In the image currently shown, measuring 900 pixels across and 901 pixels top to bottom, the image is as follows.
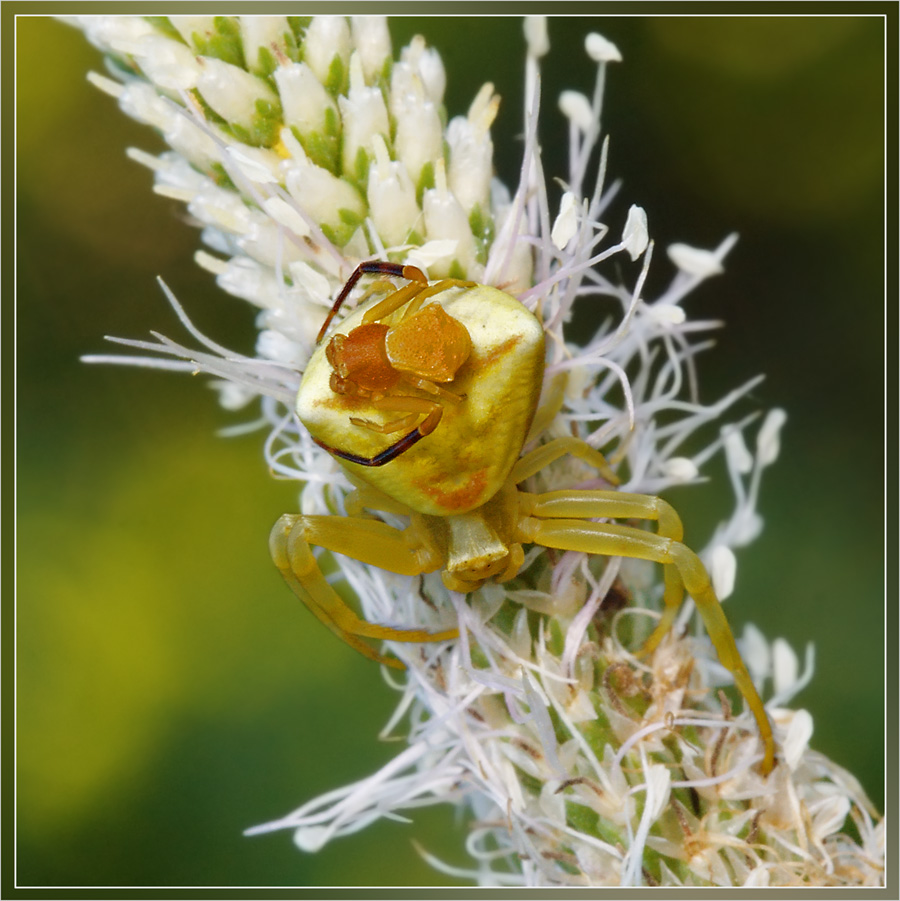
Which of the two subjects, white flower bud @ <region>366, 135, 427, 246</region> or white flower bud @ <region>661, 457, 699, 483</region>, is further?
white flower bud @ <region>661, 457, 699, 483</region>

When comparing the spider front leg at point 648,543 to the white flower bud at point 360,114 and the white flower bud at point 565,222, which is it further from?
the white flower bud at point 360,114

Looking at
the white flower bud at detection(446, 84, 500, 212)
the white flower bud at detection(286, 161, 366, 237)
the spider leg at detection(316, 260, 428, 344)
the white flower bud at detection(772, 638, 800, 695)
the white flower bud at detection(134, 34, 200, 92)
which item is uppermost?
the white flower bud at detection(134, 34, 200, 92)

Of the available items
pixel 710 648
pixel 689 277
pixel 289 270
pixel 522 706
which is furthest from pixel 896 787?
pixel 289 270

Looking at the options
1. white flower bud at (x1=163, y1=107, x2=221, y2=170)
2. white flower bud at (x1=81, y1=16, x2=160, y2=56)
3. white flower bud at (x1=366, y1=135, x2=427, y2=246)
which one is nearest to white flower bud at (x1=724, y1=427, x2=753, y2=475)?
white flower bud at (x1=366, y1=135, x2=427, y2=246)

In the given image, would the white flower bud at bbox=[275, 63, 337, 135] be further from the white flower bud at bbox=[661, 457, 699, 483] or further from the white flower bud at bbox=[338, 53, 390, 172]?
the white flower bud at bbox=[661, 457, 699, 483]

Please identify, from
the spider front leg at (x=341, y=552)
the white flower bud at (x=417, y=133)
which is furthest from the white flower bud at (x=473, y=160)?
the spider front leg at (x=341, y=552)

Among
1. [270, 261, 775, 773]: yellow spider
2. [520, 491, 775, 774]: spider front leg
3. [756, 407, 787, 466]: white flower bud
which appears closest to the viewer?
[270, 261, 775, 773]: yellow spider

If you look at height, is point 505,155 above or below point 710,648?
above

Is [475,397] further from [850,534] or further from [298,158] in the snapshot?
[850,534]
